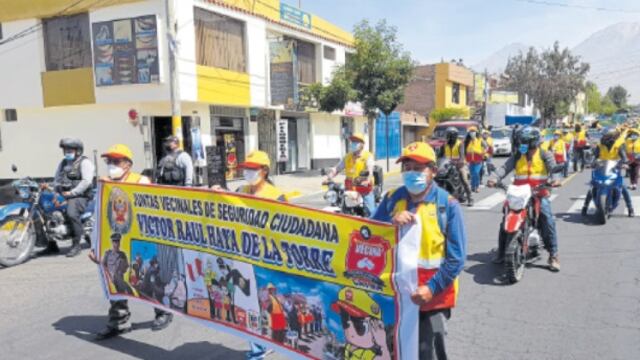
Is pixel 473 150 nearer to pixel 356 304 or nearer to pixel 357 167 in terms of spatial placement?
pixel 357 167

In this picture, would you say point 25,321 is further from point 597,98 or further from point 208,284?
point 597,98

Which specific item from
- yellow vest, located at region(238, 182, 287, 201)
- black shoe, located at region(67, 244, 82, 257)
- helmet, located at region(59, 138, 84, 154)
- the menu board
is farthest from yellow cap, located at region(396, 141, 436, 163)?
A: the menu board

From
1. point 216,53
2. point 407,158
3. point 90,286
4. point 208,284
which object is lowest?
point 90,286

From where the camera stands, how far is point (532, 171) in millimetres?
6559

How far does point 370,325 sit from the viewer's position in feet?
9.78

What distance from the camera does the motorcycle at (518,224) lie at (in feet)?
19.3

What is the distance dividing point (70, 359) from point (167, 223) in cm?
150

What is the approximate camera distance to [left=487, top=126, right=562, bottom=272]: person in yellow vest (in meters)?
6.51

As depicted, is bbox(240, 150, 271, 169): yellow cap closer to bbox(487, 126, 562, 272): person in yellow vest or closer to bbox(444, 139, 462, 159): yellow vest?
bbox(487, 126, 562, 272): person in yellow vest

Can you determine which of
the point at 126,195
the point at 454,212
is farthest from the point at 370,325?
the point at 126,195

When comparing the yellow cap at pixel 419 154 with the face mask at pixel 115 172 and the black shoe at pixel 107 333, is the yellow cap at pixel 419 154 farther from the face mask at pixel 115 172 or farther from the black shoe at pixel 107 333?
the black shoe at pixel 107 333

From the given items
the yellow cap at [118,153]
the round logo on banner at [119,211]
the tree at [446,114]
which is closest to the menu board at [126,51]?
the yellow cap at [118,153]

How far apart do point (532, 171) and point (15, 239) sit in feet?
25.4

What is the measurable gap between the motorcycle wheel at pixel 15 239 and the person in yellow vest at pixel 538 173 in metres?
7.11
